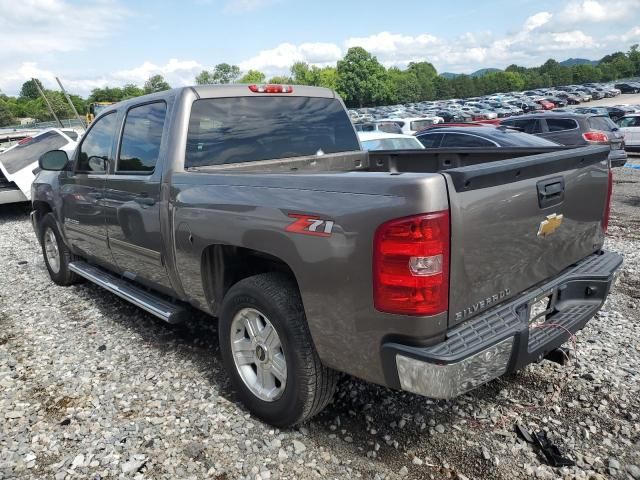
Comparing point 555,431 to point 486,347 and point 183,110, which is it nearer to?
point 486,347

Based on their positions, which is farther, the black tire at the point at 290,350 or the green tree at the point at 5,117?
the green tree at the point at 5,117

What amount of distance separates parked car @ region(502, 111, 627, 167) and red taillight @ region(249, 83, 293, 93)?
11885 mm

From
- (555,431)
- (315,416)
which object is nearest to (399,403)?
(315,416)

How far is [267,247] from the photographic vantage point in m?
2.65

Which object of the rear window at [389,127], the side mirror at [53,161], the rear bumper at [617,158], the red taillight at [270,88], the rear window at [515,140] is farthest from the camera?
the rear window at [389,127]

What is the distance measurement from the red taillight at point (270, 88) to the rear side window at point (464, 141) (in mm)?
7431

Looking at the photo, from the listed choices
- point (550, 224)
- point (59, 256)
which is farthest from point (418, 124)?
point (550, 224)

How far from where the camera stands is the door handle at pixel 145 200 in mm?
3510

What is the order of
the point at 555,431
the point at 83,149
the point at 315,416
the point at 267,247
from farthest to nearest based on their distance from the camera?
the point at 83,149, the point at 315,416, the point at 555,431, the point at 267,247

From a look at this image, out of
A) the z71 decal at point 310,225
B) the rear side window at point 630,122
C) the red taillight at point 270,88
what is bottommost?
the rear side window at point 630,122

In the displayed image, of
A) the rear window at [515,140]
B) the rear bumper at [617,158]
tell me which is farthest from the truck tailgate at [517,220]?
the rear bumper at [617,158]

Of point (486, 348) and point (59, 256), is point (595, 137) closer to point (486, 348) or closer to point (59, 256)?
point (59, 256)

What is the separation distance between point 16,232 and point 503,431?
31.7 ft

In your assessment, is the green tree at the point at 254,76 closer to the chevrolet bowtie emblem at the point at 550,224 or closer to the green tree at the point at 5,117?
the green tree at the point at 5,117
